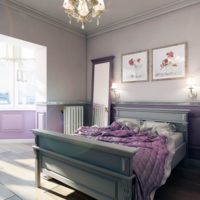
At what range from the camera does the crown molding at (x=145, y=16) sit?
3.44m

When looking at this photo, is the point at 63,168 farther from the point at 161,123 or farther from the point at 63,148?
the point at 161,123

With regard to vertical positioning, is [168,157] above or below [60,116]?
below

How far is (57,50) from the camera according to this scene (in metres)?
4.42

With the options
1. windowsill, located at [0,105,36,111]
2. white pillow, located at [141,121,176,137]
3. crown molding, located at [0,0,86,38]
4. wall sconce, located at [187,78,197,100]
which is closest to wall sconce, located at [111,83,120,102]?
white pillow, located at [141,121,176,137]

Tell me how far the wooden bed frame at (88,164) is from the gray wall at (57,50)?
6.68ft

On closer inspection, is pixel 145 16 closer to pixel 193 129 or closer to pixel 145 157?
pixel 193 129

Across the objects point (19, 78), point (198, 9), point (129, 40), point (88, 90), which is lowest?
point (88, 90)

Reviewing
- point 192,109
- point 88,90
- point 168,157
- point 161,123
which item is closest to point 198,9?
point 192,109

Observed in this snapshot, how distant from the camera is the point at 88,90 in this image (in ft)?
16.9

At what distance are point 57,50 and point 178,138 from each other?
3229mm

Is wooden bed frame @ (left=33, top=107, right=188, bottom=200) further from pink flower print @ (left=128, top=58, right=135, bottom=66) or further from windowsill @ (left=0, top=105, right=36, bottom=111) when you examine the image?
windowsill @ (left=0, top=105, right=36, bottom=111)

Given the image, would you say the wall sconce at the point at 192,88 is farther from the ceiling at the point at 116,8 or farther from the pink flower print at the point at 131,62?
the ceiling at the point at 116,8

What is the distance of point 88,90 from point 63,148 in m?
3.05

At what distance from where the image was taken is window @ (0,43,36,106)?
5074 millimetres
